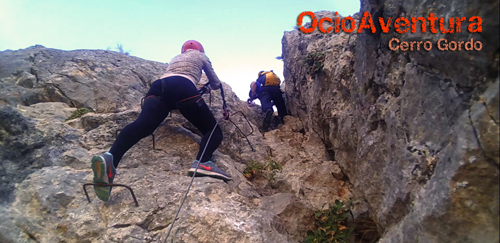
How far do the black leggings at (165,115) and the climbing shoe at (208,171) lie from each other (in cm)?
9

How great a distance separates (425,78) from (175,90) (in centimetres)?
320

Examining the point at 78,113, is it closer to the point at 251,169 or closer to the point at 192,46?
the point at 192,46

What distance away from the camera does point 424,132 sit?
2895 millimetres

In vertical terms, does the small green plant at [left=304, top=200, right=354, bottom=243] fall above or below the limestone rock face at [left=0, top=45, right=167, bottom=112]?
below

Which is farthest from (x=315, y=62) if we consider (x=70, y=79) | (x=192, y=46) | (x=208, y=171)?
(x=70, y=79)

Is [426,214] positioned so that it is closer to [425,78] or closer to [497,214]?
[497,214]

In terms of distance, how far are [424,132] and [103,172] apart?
11.1ft

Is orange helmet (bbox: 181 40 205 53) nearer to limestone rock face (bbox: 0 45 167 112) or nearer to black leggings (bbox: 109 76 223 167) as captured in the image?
black leggings (bbox: 109 76 223 167)

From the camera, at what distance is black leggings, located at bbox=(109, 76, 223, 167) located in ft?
13.1

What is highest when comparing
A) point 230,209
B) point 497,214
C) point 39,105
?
point 39,105

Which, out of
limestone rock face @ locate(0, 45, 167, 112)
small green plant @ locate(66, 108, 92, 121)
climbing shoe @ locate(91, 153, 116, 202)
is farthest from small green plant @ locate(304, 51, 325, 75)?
small green plant @ locate(66, 108, 92, 121)

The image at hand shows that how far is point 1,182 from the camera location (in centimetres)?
352

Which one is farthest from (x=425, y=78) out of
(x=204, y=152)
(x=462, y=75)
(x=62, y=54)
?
(x=62, y=54)

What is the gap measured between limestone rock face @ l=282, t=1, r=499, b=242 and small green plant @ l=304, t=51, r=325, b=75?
0.99 m
